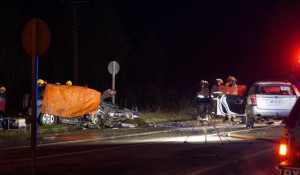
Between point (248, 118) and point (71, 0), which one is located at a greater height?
point (71, 0)

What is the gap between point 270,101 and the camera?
24578 millimetres

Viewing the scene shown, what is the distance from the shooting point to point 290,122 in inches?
329

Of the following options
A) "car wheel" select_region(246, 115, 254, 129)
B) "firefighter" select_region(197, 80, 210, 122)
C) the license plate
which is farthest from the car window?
the license plate

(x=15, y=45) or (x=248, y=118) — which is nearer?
(x=248, y=118)

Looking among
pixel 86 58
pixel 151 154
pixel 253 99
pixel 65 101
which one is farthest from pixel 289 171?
pixel 86 58

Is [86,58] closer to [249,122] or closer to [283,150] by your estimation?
[249,122]

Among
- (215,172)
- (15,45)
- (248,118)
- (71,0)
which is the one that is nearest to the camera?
(215,172)

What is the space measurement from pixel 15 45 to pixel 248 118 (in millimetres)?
26968

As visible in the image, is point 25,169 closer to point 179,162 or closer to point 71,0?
point 179,162

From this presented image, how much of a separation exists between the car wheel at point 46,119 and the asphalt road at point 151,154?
3.38 meters

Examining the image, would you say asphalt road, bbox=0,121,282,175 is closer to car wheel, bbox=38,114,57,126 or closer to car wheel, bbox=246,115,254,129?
car wheel, bbox=246,115,254,129

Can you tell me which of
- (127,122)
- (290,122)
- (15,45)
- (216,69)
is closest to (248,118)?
(127,122)

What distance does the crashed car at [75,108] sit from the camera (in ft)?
85.0

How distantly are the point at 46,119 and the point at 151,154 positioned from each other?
11.2 metres
